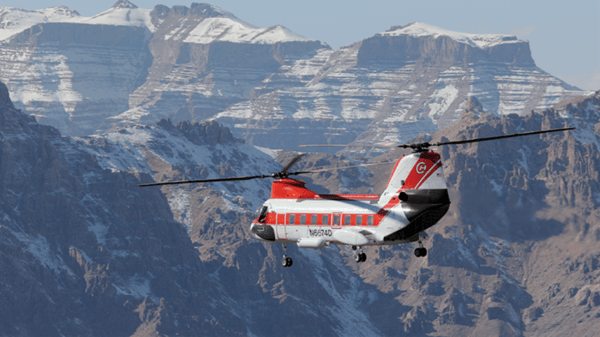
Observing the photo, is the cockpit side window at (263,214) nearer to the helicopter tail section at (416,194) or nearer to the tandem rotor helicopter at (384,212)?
the tandem rotor helicopter at (384,212)

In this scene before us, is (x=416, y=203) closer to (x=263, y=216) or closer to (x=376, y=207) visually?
(x=376, y=207)

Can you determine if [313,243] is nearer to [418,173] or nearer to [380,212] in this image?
[380,212]

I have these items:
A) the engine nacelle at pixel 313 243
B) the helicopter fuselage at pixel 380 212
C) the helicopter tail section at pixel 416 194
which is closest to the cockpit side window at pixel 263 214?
the helicopter fuselage at pixel 380 212

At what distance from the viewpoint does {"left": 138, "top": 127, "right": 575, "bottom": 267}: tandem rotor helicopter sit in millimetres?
127438

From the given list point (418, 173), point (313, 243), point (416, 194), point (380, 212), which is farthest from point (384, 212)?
point (313, 243)

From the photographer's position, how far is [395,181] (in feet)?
432

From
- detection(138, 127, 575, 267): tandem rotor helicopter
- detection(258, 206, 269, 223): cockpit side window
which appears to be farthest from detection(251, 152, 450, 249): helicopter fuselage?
detection(258, 206, 269, 223): cockpit side window

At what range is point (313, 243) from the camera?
13262cm

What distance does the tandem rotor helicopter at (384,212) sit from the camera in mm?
127438

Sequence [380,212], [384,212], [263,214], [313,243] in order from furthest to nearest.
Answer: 1. [263,214]
2. [313,243]
3. [380,212]
4. [384,212]

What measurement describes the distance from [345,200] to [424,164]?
1117 cm

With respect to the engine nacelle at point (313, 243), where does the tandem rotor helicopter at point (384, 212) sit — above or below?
above

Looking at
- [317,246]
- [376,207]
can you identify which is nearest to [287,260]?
[317,246]

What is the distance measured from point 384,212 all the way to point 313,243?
995 cm
